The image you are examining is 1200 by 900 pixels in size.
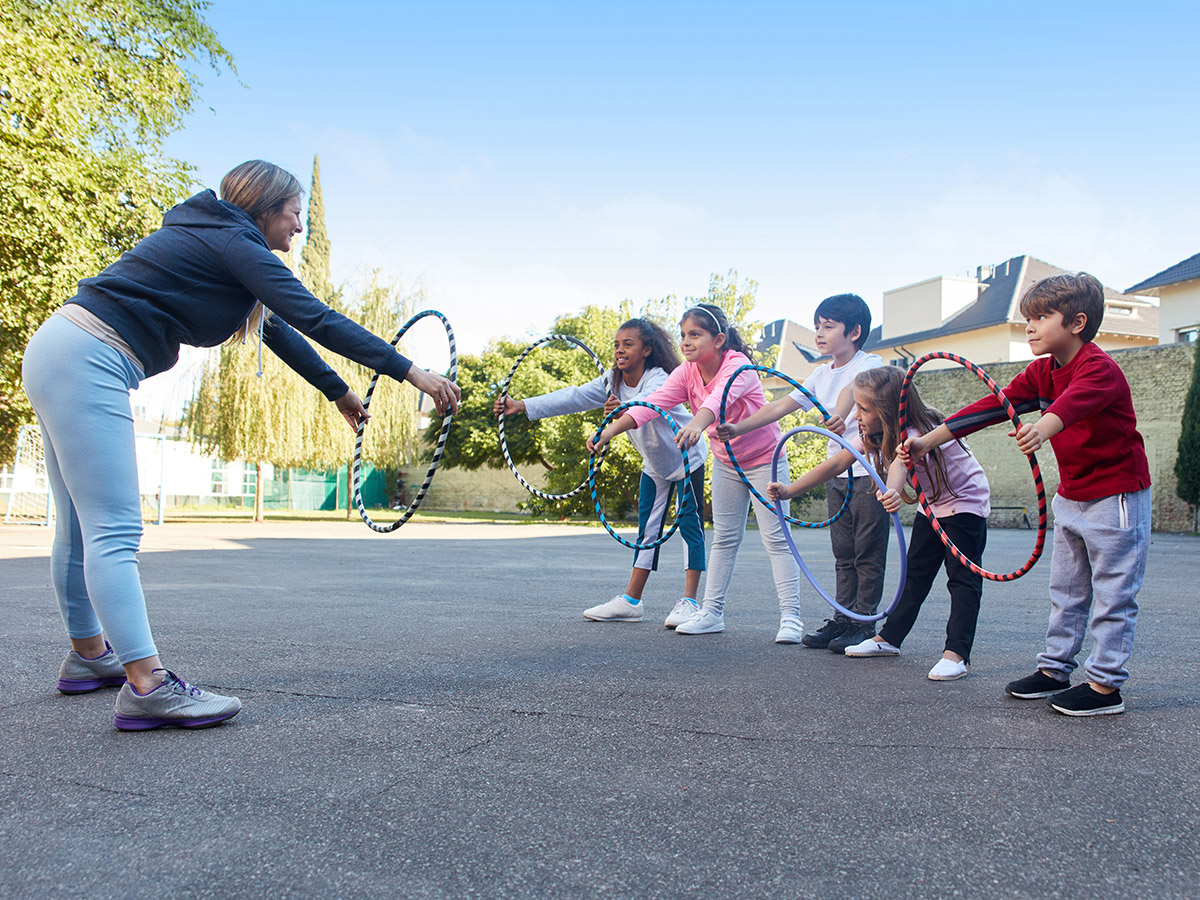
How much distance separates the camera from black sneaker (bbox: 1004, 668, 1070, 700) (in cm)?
374

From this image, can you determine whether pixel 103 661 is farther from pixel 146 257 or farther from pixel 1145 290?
pixel 1145 290

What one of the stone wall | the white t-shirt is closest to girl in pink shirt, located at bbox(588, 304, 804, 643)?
the white t-shirt

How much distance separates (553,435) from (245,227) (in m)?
25.5

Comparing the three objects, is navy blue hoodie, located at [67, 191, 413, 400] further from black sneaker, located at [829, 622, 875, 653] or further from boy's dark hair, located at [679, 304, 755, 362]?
black sneaker, located at [829, 622, 875, 653]

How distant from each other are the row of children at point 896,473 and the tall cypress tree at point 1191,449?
914 inches

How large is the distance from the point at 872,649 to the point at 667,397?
204 cm

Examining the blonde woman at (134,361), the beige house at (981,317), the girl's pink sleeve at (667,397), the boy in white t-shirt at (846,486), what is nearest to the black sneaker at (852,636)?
the boy in white t-shirt at (846,486)

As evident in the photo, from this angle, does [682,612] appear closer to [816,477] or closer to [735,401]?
[816,477]

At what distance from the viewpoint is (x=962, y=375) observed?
104 feet

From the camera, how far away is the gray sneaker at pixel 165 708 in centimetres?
311

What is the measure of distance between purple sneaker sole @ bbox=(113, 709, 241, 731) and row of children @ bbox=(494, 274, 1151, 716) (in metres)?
2.96

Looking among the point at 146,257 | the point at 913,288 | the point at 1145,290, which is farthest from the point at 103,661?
the point at 913,288

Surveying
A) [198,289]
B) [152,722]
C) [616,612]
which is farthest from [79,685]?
[616,612]

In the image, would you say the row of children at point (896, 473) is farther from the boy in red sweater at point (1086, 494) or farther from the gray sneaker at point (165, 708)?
the gray sneaker at point (165, 708)
